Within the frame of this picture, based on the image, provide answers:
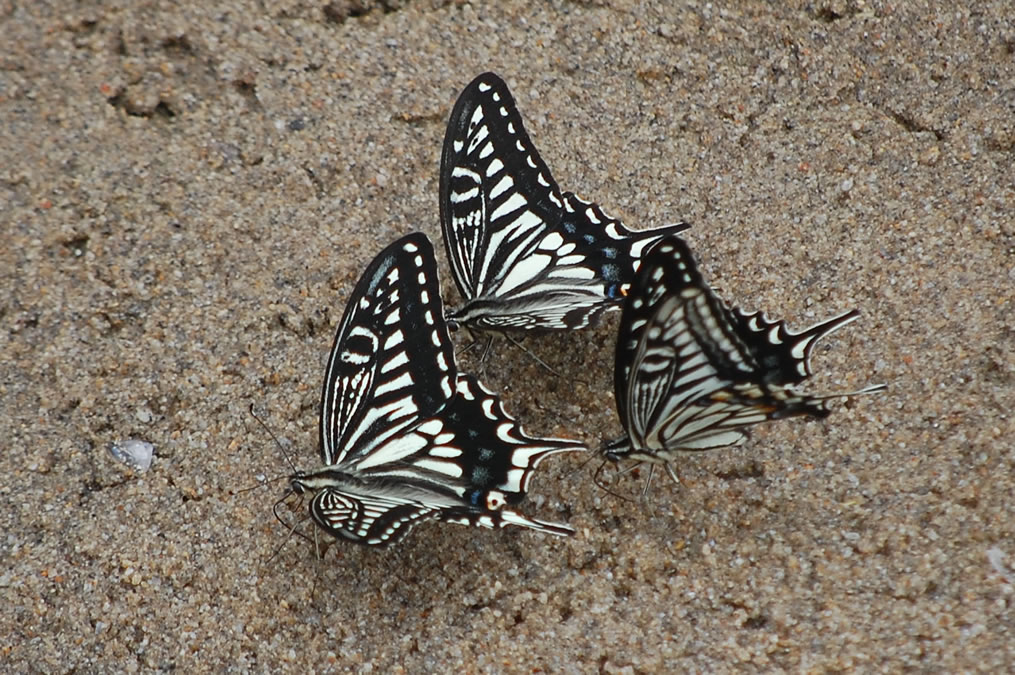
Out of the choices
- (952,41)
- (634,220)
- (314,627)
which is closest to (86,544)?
(314,627)

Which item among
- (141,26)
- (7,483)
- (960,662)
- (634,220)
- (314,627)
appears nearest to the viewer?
(960,662)

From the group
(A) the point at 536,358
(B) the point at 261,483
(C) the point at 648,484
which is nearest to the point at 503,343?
(A) the point at 536,358

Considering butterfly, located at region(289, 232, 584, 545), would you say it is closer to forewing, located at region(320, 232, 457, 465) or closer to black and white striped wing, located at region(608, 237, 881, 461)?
forewing, located at region(320, 232, 457, 465)

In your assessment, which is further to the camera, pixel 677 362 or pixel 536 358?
pixel 536 358

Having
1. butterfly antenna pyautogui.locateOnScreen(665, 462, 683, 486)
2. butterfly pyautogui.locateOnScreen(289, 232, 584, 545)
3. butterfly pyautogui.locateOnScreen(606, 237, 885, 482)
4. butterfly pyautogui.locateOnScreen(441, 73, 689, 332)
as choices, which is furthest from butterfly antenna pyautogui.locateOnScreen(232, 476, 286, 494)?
butterfly antenna pyautogui.locateOnScreen(665, 462, 683, 486)

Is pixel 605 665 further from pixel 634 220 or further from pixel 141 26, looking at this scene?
pixel 141 26

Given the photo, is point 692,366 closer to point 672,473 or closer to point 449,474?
point 672,473

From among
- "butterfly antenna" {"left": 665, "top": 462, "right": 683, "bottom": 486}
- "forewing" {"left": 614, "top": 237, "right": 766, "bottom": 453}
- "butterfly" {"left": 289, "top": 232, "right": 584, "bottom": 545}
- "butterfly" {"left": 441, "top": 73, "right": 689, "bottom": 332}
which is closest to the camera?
"forewing" {"left": 614, "top": 237, "right": 766, "bottom": 453}
